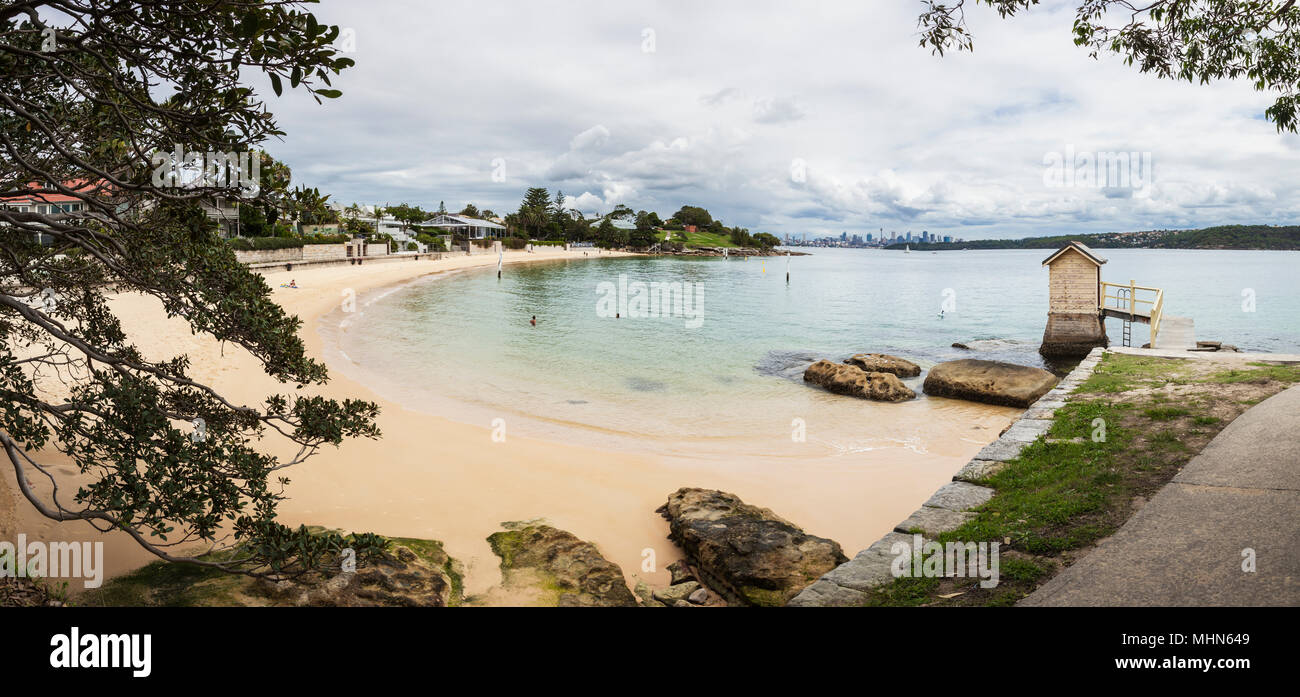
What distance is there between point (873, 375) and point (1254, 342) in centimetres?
2956

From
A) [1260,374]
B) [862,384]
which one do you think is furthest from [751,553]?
[862,384]

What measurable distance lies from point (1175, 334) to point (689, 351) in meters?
17.8

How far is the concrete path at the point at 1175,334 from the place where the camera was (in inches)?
874

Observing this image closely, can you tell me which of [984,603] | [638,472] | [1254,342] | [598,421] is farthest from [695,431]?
[1254,342]

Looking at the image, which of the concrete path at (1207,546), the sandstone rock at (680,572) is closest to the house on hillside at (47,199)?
the sandstone rock at (680,572)

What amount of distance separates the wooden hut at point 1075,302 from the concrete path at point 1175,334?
2170mm

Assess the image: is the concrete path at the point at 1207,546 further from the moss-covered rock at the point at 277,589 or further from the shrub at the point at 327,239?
the shrub at the point at 327,239

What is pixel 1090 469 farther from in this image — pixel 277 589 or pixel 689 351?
pixel 689 351

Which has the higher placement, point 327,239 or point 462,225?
point 462,225

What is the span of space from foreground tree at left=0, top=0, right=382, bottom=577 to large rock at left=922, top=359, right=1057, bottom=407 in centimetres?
1682

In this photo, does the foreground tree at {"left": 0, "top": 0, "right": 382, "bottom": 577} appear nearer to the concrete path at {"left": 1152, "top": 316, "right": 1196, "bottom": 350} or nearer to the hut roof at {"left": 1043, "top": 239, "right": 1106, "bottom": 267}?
the concrete path at {"left": 1152, "top": 316, "right": 1196, "bottom": 350}

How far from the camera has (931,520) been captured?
7.16m

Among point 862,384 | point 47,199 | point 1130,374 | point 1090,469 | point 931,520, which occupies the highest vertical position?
point 47,199
